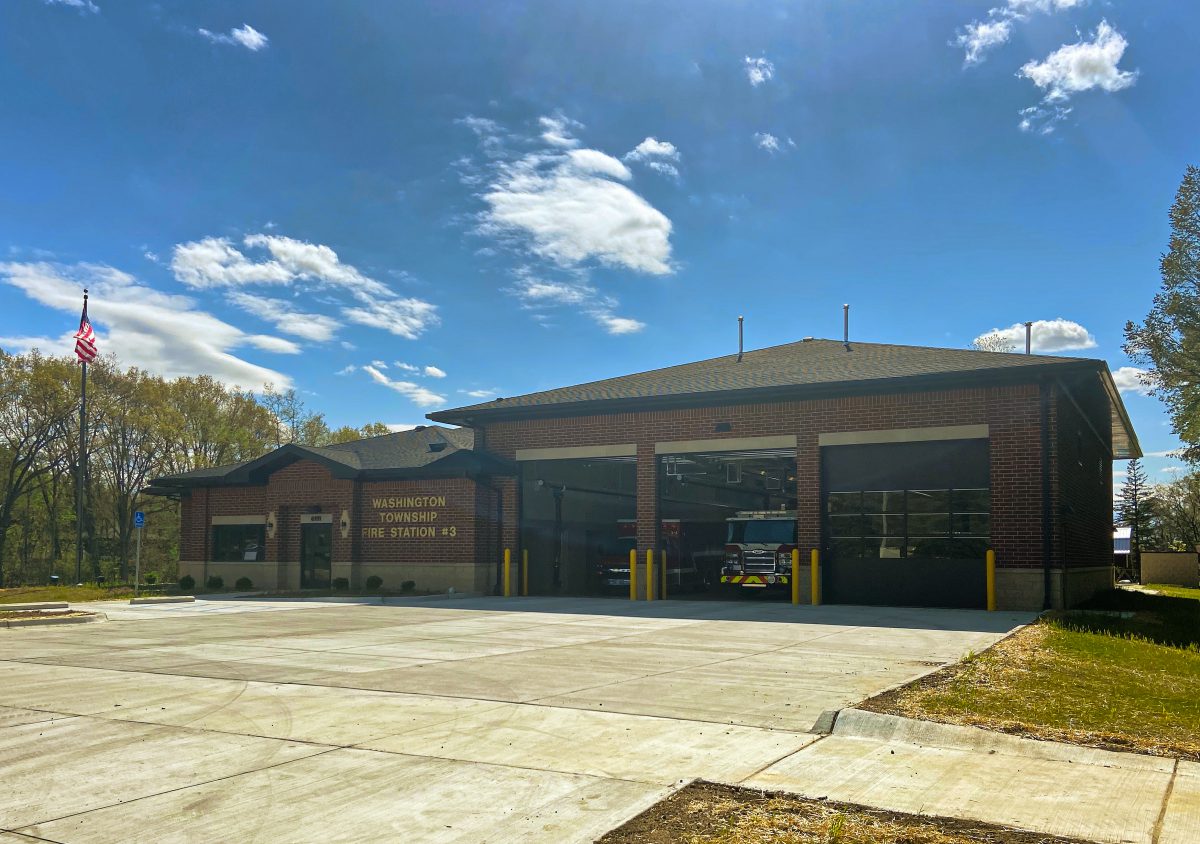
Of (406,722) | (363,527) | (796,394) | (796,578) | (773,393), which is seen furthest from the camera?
(363,527)

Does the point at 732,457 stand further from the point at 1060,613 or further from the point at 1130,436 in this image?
the point at 1130,436

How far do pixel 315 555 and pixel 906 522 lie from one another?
2088 cm

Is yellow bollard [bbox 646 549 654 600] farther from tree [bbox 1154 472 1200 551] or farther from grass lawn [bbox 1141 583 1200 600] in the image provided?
tree [bbox 1154 472 1200 551]

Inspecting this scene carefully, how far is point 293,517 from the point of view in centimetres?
3456

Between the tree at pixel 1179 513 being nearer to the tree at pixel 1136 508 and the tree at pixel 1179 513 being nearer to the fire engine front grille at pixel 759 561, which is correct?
the tree at pixel 1136 508

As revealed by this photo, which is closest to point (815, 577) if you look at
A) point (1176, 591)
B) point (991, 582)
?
point (991, 582)

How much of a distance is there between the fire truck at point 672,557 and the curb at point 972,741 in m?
22.1

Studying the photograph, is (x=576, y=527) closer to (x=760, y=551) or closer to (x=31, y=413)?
(x=760, y=551)

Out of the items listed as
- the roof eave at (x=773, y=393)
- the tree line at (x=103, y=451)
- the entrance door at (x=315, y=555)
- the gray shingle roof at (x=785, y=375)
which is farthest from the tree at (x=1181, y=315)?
the tree line at (x=103, y=451)

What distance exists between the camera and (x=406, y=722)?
8305mm

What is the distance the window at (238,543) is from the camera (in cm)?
3525

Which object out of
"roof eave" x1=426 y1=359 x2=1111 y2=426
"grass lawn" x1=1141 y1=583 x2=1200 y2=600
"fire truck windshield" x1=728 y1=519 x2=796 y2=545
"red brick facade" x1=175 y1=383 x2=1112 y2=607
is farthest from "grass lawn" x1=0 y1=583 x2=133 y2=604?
"grass lawn" x1=1141 y1=583 x2=1200 y2=600

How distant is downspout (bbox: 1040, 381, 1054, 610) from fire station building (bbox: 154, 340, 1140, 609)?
0.05m

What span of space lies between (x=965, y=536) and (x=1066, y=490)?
10.0 feet
